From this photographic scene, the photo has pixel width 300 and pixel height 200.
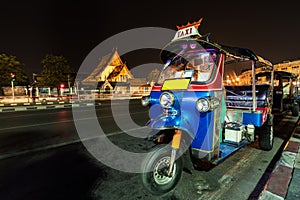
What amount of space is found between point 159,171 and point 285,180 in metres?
2.34

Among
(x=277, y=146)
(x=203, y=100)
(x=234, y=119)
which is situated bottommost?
(x=277, y=146)

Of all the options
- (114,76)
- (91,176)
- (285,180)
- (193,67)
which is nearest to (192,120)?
(193,67)

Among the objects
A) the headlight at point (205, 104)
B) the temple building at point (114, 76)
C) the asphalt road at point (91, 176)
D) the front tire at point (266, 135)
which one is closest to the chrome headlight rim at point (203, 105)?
the headlight at point (205, 104)

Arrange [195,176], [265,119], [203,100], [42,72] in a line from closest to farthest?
[203,100], [195,176], [265,119], [42,72]

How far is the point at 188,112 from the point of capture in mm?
2910

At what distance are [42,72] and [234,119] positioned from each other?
29059mm

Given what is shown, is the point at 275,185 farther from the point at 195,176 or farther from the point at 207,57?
the point at 207,57

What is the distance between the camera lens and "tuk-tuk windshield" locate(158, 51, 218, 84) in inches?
123

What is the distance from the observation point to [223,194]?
265cm

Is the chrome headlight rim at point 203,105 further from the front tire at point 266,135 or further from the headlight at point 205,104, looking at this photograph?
the front tire at point 266,135

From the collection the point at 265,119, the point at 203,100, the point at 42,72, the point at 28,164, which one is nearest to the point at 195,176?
the point at 203,100

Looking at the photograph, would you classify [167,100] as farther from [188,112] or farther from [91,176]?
[91,176]

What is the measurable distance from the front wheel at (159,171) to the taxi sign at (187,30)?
2.09m

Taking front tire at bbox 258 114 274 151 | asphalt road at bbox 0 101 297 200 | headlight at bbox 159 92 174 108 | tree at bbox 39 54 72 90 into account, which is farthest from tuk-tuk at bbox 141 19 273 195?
tree at bbox 39 54 72 90
